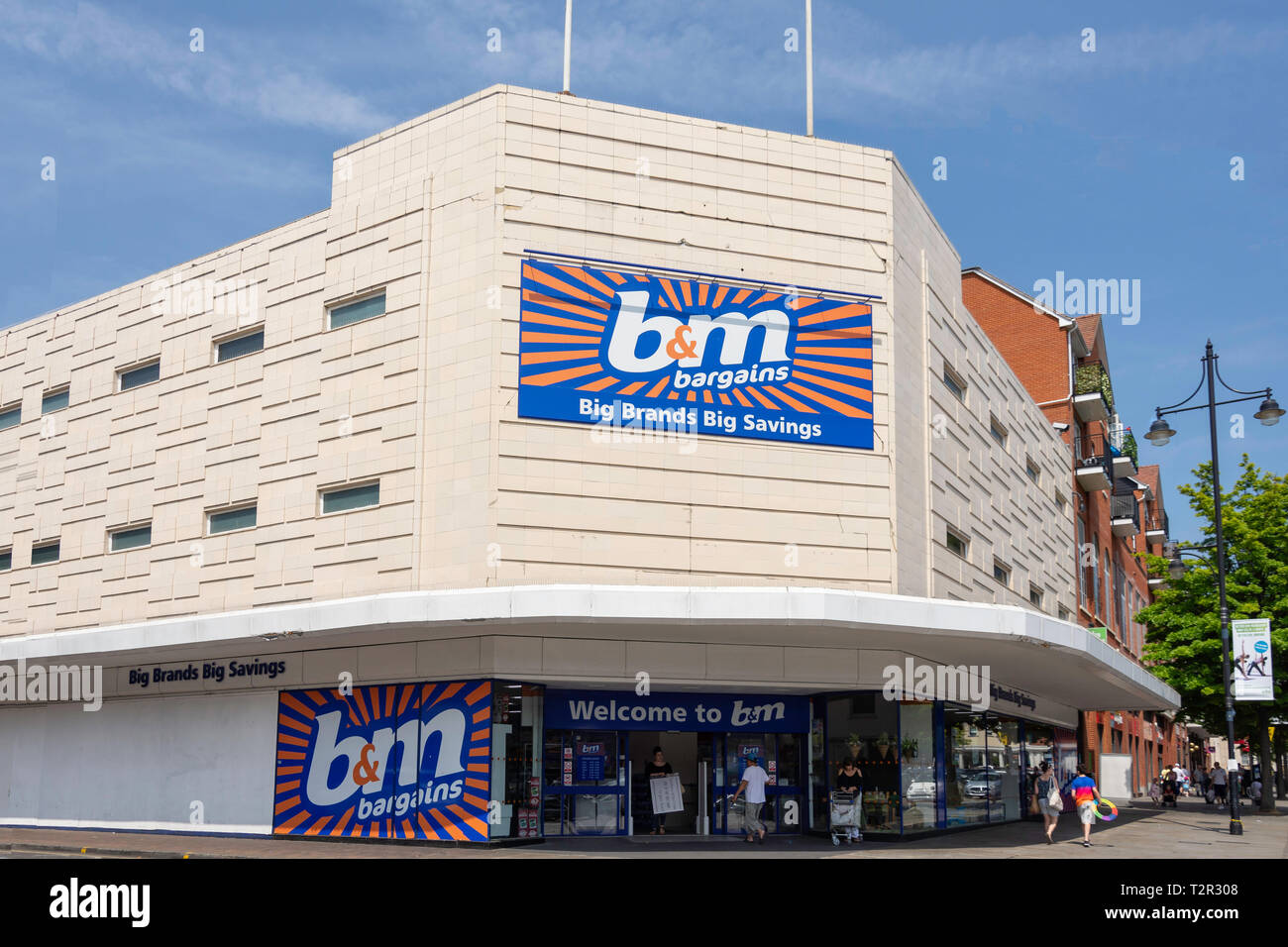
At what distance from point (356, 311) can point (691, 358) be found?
22.8 ft

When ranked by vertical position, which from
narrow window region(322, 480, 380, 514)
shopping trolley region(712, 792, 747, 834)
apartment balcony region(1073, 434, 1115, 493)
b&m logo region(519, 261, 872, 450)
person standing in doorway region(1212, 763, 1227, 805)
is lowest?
person standing in doorway region(1212, 763, 1227, 805)

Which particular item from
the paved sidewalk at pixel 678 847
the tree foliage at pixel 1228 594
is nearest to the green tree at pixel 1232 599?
the tree foliage at pixel 1228 594

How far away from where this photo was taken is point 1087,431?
47812 millimetres

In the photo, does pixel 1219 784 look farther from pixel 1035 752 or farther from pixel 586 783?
pixel 586 783

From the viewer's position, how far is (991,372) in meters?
32.3

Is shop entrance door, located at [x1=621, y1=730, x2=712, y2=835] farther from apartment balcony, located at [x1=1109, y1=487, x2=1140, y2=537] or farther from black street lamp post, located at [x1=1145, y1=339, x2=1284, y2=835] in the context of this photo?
apartment balcony, located at [x1=1109, y1=487, x2=1140, y2=537]

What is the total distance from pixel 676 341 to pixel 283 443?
847 cm

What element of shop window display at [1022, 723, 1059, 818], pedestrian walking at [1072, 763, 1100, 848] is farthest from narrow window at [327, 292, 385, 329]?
shop window display at [1022, 723, 1059, 818]

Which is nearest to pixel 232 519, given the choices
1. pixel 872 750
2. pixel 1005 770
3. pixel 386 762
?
pixel 386 762

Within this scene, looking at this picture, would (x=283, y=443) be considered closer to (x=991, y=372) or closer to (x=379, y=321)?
(x=379, y=321)

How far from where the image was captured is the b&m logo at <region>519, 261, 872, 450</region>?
21.8m

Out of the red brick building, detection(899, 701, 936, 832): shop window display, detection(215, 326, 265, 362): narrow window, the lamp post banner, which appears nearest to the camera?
detection(899, 701, 936, 832): shop window display

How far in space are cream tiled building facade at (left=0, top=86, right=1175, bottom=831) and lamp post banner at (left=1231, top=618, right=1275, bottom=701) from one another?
276 centimetres
